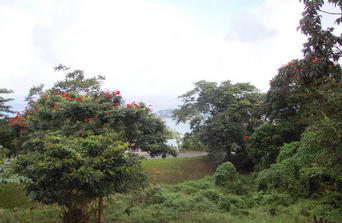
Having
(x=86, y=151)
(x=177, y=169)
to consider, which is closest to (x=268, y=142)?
(x=177, y=169)

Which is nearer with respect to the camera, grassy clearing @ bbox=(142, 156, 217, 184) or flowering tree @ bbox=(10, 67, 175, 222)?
flowering tree @ bbox=(10, 67, 175, 222)

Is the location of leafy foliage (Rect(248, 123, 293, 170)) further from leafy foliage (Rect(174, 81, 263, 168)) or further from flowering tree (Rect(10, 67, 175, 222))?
flowering tree (Rect(10, 67, 175, 222))

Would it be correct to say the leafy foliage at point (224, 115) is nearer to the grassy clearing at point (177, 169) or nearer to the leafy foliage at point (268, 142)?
the leafy foliage at point (268, 142)

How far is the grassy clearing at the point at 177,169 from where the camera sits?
1507 centimetres

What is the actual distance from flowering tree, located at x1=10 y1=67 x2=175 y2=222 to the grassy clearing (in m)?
8.06

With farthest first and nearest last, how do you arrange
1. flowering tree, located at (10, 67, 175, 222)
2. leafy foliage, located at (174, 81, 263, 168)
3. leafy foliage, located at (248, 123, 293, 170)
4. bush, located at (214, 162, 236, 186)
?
leafy foliage, located at (174, 81, 263, 168) < leafy foliage, located at (248, 123, 293, 170) < bush, located at (214, 162, 236, 186) < flowering tree, located at (10, 67, 175, 222)

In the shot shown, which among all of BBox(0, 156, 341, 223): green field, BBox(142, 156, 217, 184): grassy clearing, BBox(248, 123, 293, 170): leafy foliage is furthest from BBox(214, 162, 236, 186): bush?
BBox(142, 156, 217, 184): grassy clearing

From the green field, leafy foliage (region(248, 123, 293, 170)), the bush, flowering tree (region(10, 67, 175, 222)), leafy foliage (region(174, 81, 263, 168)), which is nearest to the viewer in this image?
flowering tree (region(10, 67, 175, 222))

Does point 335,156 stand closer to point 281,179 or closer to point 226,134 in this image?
point 281,179

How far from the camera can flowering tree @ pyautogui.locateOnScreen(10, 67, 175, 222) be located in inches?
161

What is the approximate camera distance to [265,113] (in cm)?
1369

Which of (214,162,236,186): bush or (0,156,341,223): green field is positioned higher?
(214,162,236,186): bush

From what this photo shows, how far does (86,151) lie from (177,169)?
40.9 feet


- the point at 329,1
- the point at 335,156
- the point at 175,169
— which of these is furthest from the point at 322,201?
the point at 175,169
